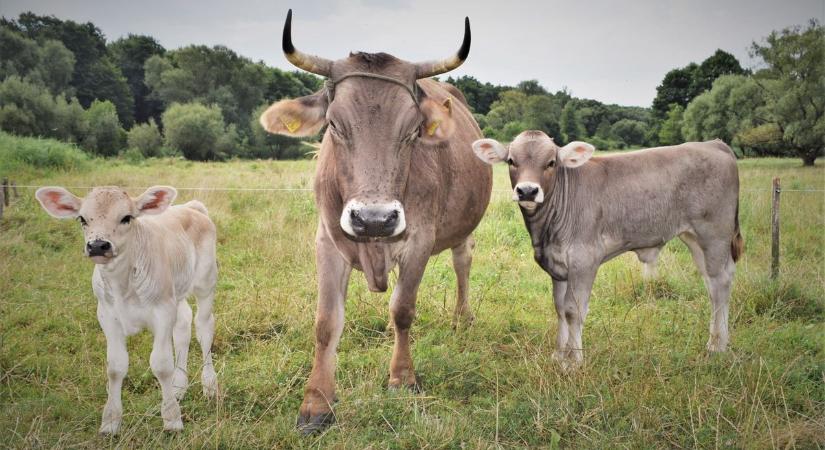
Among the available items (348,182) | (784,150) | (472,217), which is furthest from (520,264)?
(784,150)

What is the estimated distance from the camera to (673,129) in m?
39.0

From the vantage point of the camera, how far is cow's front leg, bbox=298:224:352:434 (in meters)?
3.71

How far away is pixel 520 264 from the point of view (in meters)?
8.13

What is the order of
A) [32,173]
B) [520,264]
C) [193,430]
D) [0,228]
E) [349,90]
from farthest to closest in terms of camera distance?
[32,173]
[0,228]
[520,264]
[349,90]
[193,430]

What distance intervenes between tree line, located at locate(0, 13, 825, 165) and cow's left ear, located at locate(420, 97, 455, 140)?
50.0 feet

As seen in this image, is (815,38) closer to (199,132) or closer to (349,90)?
(199,132)

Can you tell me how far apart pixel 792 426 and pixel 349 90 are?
3.32m

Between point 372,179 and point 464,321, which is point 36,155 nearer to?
point 464,321

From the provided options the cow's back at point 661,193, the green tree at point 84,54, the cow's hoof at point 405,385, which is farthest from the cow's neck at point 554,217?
the green tree at point 84,54

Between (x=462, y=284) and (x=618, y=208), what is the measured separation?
178 centimetres

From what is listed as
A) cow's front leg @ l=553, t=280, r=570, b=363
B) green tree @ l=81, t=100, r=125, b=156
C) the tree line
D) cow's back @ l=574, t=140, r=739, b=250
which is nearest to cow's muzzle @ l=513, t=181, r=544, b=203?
cow's back @ l=574, t=140, r=739, b=250

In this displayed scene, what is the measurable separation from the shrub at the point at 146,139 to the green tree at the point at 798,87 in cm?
3228

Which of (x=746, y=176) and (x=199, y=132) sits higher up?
(x=199, y=132)

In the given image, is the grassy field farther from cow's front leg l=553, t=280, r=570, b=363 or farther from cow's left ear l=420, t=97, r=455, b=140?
cow's left ear l=420, t=97, r=455, b=140
